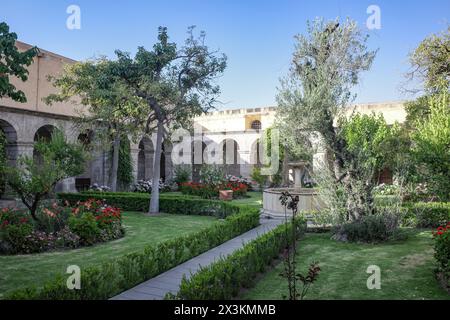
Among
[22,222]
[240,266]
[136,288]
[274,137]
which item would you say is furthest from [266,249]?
[274,137]

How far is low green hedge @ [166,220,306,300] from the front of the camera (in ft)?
16.2

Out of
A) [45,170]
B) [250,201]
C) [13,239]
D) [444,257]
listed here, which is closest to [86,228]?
[13,239]

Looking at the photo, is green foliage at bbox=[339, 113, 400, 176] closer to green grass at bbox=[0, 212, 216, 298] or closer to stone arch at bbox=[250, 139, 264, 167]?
stone arch at bbox=[250, 139, 264, 167]

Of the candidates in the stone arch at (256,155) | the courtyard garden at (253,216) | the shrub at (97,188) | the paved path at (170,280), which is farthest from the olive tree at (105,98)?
the stone arch at (256,155)

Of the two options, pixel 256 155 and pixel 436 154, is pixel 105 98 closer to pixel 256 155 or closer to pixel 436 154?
pixel 436 154

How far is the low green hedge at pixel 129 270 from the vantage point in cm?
469

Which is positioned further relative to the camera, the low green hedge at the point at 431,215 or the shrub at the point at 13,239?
the low green hedge at the point at 431,215

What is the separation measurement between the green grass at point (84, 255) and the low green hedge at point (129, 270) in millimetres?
1379

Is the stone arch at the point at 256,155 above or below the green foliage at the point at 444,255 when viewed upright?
above

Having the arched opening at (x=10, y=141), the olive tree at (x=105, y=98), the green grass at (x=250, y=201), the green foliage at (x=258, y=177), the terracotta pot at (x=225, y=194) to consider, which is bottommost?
the green grass at (x=250, y=201)

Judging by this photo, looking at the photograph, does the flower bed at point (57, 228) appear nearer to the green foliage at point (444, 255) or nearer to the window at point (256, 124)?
the green foliage at point (444, 255)

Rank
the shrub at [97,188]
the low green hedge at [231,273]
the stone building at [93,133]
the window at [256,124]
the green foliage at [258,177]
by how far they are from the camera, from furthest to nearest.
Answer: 1. the window at [256,124]
2. the green foliage at [258,177]
3. the shrub at [97,188]
4. the stone building at [93,133]
5. the low green hedge at [231,273]

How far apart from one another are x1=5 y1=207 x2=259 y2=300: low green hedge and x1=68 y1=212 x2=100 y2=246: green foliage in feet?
9.34
